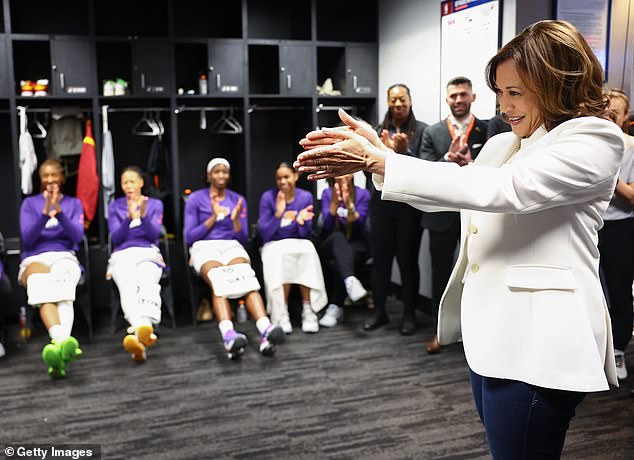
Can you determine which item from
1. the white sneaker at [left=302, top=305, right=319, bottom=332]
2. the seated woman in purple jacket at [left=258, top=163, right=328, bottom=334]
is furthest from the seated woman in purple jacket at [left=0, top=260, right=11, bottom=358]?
the white sneaker at [left=302, top=305, right=319, bottom=332]

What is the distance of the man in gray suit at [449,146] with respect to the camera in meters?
3.86

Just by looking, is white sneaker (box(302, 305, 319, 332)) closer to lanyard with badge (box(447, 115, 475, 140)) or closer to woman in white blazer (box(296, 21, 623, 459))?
lanyard with badge (box(447, 115, 475, 140))

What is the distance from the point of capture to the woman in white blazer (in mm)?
1196

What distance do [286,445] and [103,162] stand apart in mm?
3006

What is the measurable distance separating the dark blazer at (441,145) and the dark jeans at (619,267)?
0.88 m

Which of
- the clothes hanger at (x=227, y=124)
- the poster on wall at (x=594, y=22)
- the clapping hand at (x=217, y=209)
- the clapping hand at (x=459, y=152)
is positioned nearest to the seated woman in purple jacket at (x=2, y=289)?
the clapping hand at (x=217, y=209)

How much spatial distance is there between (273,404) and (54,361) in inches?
49.7

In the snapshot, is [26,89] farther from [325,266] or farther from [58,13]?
[325,266]

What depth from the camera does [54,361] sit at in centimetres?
357

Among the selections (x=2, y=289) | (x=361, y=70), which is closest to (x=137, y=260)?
(x=2, y=289)

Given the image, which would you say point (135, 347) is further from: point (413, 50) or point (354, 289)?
point (413, 50)

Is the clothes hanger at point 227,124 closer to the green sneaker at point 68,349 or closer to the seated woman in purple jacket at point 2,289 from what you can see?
the seated woman in purple jacket at point 2,289

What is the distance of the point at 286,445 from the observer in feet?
9.14

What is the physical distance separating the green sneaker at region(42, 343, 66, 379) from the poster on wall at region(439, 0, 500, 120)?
294 cm
